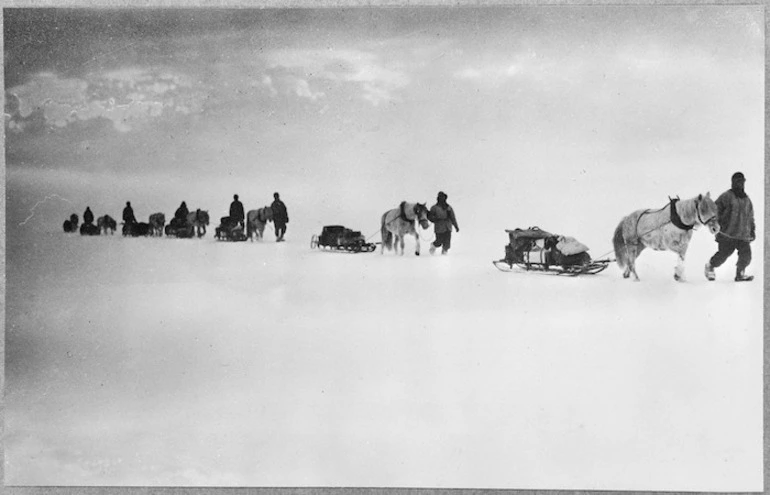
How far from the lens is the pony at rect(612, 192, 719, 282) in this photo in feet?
9.06

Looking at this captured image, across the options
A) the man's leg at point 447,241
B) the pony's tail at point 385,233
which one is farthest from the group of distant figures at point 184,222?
the man's leg at point 447,241

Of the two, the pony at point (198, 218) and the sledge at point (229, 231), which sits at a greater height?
the pony at point (198, 218)

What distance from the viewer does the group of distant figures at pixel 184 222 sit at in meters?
2.80

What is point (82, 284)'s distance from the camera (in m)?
2.82

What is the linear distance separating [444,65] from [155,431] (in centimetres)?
181

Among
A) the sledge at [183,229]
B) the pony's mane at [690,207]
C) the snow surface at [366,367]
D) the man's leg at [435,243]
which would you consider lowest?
the snow surface at [366,367]

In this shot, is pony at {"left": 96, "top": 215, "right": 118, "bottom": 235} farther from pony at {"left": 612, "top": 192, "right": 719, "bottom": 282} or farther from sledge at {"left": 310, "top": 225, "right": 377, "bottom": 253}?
pony at {"left": 612, "top": 192, "right": 719, "bottom": 282}

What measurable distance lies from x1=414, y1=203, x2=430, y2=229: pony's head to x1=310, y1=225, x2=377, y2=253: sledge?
20 cm

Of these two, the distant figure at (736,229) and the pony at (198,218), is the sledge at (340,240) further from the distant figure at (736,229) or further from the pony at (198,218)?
the distant figure at (736,229)

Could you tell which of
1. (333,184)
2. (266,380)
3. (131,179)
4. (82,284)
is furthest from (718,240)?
(82,284)

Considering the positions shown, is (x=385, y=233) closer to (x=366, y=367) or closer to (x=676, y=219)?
(x=366, y=367)

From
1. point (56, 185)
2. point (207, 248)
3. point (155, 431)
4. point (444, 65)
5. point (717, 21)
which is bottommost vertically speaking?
point (155, 431)

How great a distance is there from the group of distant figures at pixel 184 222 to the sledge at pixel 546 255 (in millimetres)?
870

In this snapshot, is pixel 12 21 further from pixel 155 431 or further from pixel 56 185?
pixel 155 431
